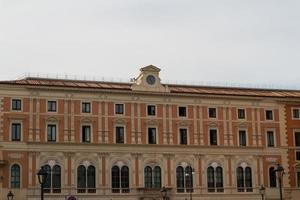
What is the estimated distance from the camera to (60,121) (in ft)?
231

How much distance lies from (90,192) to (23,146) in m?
8.53

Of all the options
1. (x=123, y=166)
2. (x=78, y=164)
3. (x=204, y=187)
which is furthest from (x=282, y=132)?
(x=78, y=164)

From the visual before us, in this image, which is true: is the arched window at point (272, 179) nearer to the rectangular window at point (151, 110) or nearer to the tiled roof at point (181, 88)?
the tiled roof at point (181, 88)

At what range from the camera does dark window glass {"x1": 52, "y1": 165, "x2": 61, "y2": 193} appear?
68812 millimetres

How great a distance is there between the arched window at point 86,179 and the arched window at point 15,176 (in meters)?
6.33

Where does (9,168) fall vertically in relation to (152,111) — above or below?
below

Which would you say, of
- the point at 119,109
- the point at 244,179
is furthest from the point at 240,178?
the point at 119,109

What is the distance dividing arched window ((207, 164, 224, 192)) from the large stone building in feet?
0.37

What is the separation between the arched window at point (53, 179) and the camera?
68.4m

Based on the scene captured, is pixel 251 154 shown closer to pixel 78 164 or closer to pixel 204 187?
pixel 204 187

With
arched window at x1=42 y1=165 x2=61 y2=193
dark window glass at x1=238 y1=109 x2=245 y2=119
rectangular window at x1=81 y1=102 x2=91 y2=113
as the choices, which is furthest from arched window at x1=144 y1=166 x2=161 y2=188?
dark window glass at x1=238 y1=109 x2=245 y2=119

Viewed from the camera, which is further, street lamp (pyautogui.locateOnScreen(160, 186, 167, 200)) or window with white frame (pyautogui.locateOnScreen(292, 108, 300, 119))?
window with white frame (pyautogui.locateOnScreen(292, 108, 300, 119))

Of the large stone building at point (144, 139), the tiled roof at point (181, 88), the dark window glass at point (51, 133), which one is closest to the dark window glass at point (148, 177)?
A: the large stone building at point (144, 139)

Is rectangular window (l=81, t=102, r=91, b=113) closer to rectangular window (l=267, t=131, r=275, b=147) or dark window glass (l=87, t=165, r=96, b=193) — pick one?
dark window glass (l=87, t=165, r=96, b=193)
